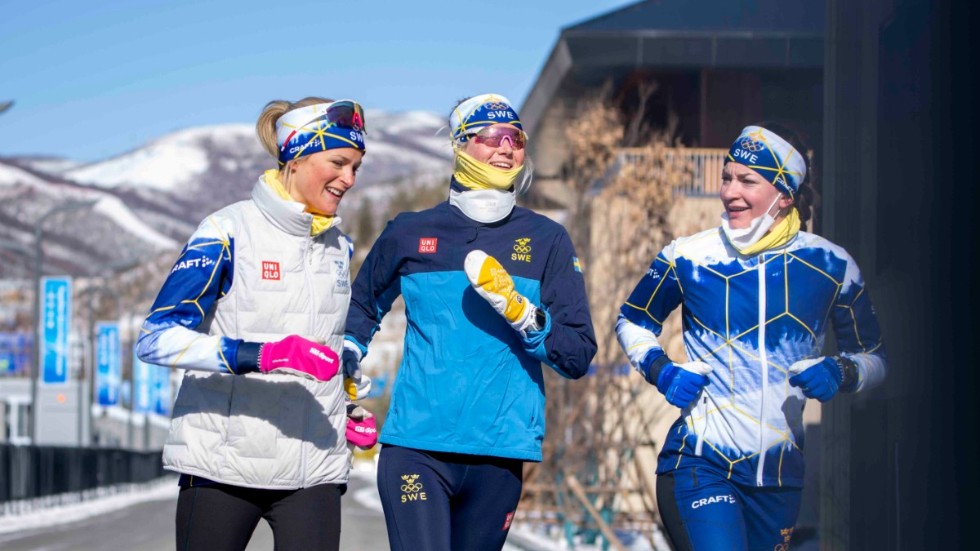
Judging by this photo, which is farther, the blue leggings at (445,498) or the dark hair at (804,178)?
the dark hair at (804,178)

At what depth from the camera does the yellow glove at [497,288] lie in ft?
16.6

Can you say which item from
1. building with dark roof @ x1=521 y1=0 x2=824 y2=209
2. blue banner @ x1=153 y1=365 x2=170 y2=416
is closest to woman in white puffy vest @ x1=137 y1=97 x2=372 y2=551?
building with dark roof @ x1=521 y1=0 x2=824 y2=209

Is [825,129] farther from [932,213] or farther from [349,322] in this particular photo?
[349,322]

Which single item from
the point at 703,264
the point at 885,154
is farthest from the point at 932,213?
the point at 703,264

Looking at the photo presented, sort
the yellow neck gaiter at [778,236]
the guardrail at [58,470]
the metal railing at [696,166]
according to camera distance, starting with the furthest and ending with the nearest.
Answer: the guardrail at [58,470] → the metal railing at [696,166] → the yellow neck gaiter at [778,236]

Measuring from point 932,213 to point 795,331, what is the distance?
2.48ft

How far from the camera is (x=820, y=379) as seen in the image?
5.04 metres

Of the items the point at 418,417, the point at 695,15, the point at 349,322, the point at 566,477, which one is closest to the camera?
the point at 418,417

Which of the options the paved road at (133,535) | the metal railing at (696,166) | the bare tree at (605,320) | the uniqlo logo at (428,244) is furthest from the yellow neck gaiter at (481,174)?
the paved road at (133,535)

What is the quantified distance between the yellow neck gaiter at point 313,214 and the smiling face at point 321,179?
0.7 inches

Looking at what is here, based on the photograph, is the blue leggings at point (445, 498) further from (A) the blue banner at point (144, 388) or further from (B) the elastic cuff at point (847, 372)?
(A) the blue banner at point (144, 388)

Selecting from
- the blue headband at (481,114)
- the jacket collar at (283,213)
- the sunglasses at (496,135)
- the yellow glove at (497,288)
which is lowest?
the yellow glove at (497,288)

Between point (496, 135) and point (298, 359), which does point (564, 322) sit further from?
point (298, 359)

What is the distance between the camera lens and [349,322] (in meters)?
5.67
